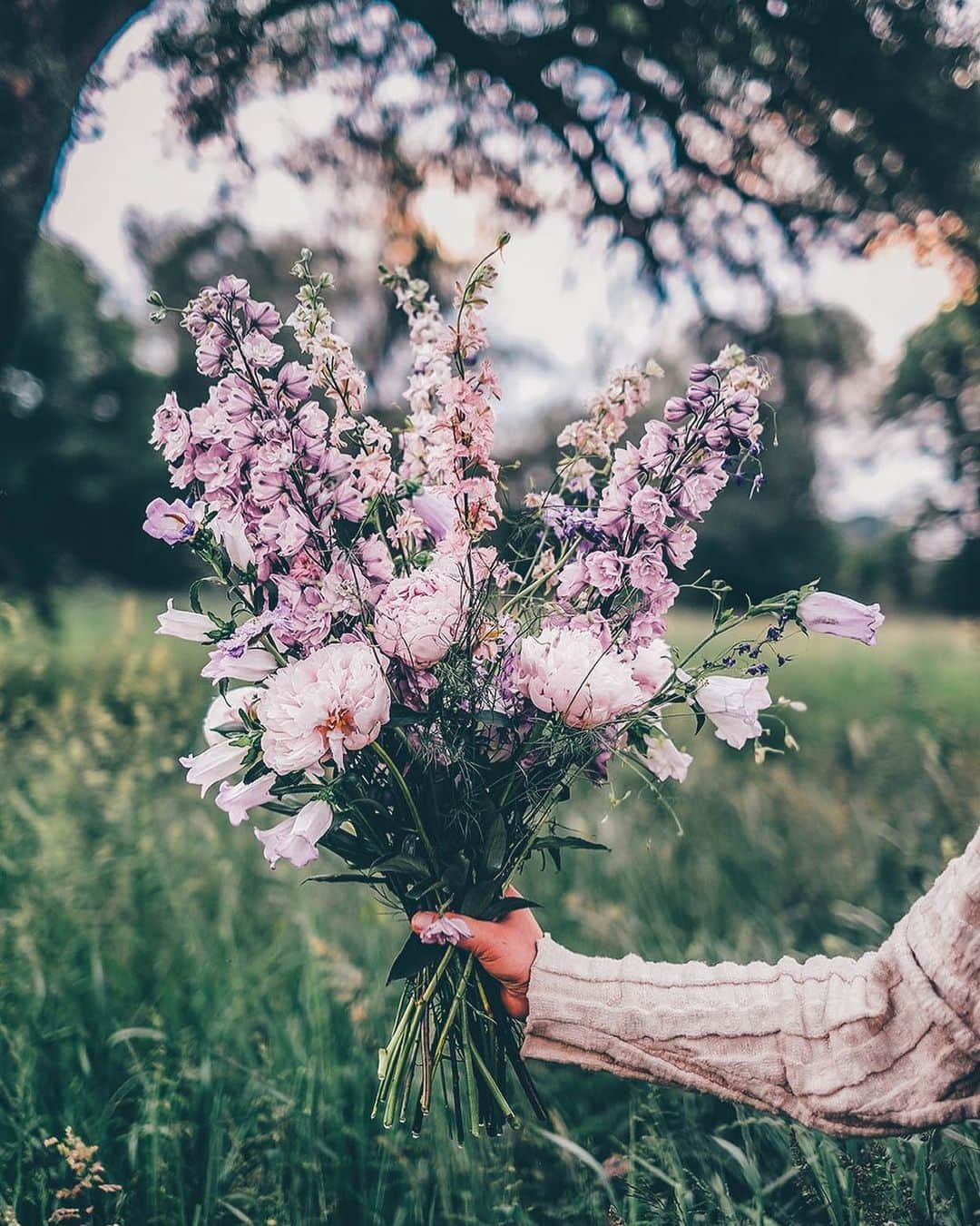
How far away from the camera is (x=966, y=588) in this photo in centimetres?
1559

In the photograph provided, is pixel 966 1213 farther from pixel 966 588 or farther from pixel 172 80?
pixel 966 588

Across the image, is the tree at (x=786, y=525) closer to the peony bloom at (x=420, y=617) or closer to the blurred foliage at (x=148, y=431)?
the blurred foliage at (x=148, y=431)

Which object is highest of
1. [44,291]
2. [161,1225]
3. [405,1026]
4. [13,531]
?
[44,291]

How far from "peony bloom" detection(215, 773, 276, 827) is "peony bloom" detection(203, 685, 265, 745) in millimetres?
102

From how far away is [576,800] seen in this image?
5145 mm

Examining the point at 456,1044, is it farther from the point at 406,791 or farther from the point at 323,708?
the point at 323,708

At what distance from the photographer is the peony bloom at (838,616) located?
1.31 m

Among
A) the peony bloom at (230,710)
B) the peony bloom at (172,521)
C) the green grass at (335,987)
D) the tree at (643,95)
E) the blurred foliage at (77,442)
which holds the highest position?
the blurred foliage at (77,442)

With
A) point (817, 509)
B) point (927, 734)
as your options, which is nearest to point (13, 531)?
point (927, 734)

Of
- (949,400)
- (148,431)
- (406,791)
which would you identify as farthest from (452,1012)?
(148,431)

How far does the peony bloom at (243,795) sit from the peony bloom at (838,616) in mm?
867

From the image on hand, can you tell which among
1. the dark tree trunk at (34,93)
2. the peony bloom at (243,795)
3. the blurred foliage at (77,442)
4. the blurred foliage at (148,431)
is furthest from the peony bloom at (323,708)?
the blurred foliage at (77,442)

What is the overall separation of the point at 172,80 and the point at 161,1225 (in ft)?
15.9

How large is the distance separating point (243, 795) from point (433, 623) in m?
0.42
